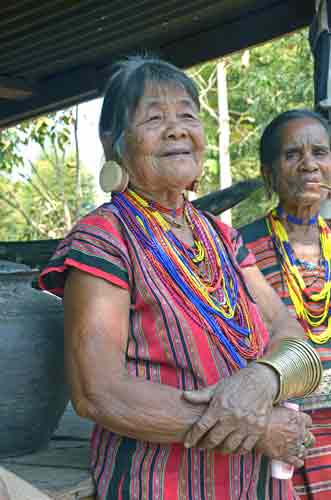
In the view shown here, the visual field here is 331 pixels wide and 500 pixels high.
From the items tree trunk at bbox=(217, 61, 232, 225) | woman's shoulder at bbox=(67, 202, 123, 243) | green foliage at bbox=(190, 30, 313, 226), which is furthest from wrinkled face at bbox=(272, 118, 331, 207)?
tree trunk at bbox=(217, 61, 232, 225)

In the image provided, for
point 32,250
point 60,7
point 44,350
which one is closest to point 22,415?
point 44,350

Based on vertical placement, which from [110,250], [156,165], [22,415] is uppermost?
[156,165]

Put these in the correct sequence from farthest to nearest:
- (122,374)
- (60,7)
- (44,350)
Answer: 1. (60,7)
2. (44,350)
3. (122,374)

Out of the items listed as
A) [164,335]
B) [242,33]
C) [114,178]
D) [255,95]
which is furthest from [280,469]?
[255,95]

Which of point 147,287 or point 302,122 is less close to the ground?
point 302,122

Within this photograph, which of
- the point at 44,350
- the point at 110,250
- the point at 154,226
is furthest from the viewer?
the point at 44,350

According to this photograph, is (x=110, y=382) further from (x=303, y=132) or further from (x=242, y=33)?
(x=242, y=33)

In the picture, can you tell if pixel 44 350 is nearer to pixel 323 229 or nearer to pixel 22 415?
pixel 22 415

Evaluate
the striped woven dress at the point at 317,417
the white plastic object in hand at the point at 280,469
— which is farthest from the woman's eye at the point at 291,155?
the white plastic object in hand at the point at 280,469

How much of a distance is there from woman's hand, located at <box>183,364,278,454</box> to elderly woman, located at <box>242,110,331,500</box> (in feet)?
2.39

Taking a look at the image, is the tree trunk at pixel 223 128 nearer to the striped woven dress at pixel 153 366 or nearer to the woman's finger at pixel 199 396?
the striped woven dress at pixel 153 366

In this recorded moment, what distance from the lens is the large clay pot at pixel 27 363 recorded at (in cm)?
216

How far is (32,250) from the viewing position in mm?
3842

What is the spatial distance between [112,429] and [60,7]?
8.83 feet
